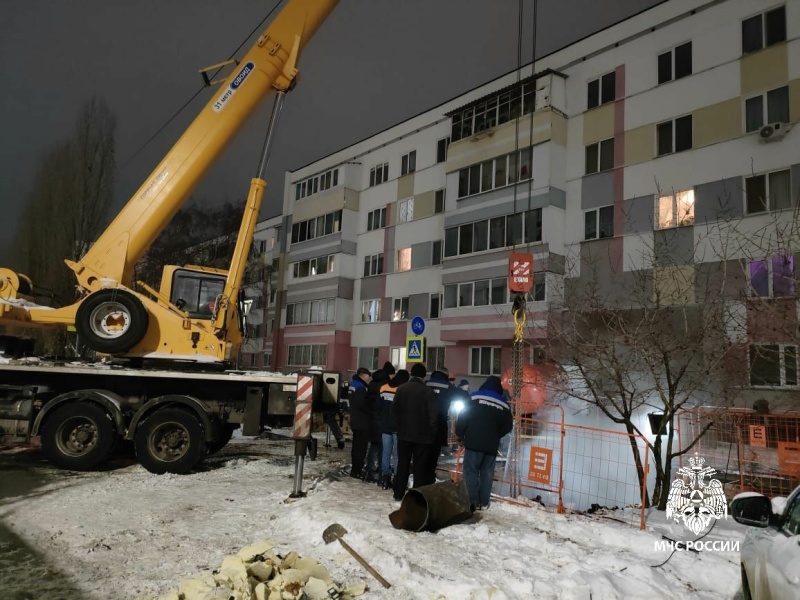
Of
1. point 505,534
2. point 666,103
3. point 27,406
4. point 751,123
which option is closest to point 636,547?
point 505,534

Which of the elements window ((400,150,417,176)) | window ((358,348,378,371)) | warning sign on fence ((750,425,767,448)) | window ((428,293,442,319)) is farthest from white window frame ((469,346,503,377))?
warning sign on fence ((750,425,767,448))

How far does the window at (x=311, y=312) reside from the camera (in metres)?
33.2

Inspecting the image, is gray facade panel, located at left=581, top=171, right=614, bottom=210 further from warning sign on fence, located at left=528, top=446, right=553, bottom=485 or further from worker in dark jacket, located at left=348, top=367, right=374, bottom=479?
worker in dark jacket, located at left=348, top=367, right=374, bottom=479

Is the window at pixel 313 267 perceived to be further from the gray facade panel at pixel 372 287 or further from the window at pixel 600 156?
the window at pixel 600 156

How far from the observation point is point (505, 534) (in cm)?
639

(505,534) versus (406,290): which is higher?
(406,290)

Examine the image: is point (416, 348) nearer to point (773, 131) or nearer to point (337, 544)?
point (337, 544)

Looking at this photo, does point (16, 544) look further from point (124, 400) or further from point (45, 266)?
point (45, 266)

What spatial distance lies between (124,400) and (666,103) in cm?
1935

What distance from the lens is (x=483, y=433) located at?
764 centimetres

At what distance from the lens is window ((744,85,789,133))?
17.1m

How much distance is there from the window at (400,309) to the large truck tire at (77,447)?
20.4 meters

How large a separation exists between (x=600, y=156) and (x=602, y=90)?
Result: 104 inches

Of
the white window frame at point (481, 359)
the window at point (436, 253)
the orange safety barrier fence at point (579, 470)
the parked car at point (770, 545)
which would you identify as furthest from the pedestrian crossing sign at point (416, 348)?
the window at point (436, 253)
